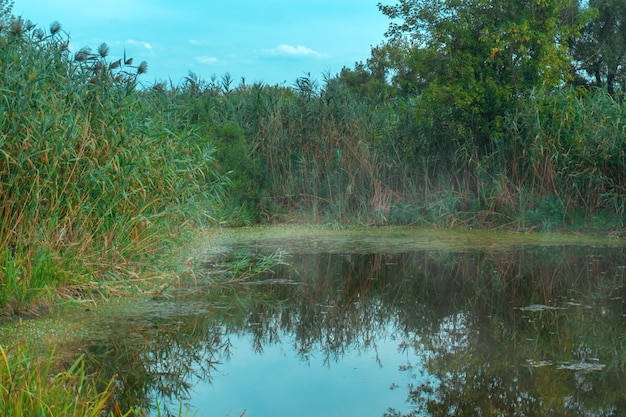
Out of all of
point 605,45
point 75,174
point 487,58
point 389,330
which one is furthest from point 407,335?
point 605,45

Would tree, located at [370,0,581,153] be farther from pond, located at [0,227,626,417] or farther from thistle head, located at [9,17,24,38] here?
thistle head, located at [9,17,24,38]

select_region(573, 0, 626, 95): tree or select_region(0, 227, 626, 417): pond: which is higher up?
select_region(573, 0, 626, 95): tree

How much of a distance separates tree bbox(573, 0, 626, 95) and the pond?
66.4 feet

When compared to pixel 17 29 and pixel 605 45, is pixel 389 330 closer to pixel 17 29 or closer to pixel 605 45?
pixel 17 29

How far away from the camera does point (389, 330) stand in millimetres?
6055

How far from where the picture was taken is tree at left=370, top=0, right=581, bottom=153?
38.7ft

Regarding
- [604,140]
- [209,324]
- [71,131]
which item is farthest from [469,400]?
[604,140]

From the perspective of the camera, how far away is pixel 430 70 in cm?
1280

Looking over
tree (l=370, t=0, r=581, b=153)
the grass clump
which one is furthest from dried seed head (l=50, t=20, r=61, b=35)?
tree (l=370, t=0, r=581, b=153)

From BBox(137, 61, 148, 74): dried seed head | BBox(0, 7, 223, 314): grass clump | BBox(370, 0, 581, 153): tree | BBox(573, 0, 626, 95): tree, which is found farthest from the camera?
BBox(573, 0, 626, 95): tree

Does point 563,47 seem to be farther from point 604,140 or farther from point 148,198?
point 148,198

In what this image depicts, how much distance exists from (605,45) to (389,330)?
2494 centimetres

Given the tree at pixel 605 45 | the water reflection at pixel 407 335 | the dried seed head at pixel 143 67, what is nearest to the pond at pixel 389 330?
the water reflection at pixel 407 335

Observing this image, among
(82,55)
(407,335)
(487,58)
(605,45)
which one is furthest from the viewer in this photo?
(605,45)
